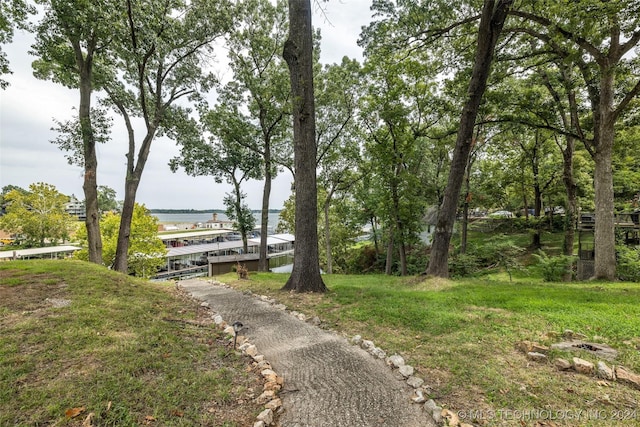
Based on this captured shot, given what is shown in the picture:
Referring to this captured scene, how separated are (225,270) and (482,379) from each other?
703 inches

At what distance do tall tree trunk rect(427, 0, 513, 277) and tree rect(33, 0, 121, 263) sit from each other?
9.58 m

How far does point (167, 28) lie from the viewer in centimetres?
834

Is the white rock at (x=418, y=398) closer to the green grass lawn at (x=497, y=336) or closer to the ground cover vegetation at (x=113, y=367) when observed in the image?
the green grass lawn at (x=497, y=336)

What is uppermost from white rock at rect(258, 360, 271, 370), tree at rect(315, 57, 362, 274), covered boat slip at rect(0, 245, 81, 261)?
tree at rect(315, 57, 362, 274)

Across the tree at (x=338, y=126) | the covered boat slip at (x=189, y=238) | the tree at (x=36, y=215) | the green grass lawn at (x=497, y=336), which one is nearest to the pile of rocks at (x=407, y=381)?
the green grass lawn at (x=497, y=336)

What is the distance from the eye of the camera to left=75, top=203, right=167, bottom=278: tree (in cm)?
1877

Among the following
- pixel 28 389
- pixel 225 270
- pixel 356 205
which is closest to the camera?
pixel 28 389

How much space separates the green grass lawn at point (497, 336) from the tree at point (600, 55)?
2.22 m

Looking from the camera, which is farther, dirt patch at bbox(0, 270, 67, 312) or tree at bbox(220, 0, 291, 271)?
tree at bbox(220, 0, 291, 271)

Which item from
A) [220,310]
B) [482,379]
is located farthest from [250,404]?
[220,310]

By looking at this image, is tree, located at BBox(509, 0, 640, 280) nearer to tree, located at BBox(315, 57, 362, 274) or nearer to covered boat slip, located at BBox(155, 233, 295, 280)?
tree, located at BBox(315, 57, 362, 274)

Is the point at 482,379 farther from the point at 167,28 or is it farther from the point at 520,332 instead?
the point at 167,28

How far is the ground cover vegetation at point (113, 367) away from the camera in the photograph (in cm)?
195

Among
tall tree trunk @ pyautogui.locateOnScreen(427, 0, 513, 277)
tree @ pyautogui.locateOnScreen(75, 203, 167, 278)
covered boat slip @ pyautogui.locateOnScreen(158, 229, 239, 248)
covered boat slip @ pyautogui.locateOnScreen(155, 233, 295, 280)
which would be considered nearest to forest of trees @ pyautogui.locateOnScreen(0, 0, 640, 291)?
tall tree trunk @ pyautogui.locateOnScreen(427, 0, 513, 277)
